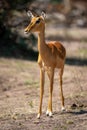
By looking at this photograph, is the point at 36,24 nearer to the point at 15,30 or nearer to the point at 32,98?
the point at 32,98

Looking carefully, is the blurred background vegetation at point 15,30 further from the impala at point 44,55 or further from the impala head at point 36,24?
the impala head at point 36,24

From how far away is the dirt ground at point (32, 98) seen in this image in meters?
8.90

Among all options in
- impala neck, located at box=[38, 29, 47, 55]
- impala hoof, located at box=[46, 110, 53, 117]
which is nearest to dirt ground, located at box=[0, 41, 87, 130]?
impala hoof, located at box=[46, 110, 53, 117]

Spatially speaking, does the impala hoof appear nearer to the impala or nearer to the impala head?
the impala

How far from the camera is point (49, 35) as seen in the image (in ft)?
85.1

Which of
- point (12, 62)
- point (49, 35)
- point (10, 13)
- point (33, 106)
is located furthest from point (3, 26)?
point (33, 106)

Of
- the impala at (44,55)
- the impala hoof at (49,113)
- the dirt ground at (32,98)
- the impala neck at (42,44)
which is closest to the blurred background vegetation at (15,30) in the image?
the dirt ground at (32,98)

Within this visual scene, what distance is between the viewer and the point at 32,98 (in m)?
11.5

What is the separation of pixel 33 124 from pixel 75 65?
8.28 meters

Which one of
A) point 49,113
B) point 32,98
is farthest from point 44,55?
point 32,98

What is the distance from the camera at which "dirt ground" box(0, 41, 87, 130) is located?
8898mm

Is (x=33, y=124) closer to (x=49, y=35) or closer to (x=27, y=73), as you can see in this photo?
(x=27, y=73)

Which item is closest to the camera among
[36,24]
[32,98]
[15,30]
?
[36,24]

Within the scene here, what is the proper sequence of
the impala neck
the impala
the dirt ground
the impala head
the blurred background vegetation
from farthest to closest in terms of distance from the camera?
the blurred background vegetation
the impala neck
the impala
the impala head
the dirt ground
